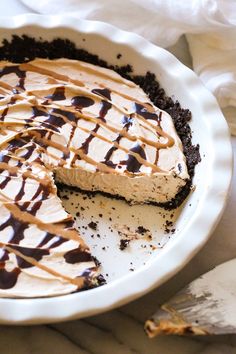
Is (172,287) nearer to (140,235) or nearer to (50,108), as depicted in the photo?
(140,235)

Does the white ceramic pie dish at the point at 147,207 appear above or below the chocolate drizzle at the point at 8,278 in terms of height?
above

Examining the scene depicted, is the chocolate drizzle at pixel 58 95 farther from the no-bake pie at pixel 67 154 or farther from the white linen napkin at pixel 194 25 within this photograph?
the white linen napkin at pixel 194 25

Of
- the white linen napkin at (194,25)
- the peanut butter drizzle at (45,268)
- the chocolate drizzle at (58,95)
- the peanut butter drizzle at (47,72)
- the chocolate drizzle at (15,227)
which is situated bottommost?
the peanut butter drizzle at (45,268)

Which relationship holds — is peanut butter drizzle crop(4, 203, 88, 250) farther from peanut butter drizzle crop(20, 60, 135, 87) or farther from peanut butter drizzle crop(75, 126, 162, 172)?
peanut butter drizzle crop(20, 60, 135, 87)

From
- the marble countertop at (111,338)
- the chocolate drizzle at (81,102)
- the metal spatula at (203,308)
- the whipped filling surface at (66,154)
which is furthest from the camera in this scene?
the chocolate drizzle at (81,102)

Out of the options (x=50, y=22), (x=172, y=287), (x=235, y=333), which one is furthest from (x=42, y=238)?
(x=50, y=22)

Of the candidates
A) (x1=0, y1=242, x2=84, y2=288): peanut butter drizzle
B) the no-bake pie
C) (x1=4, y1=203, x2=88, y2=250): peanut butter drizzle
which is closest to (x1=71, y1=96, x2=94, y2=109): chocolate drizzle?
the no-bake pie

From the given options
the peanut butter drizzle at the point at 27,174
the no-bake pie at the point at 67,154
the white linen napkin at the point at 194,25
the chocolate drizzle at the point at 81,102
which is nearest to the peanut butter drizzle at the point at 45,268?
the no-bake pie at the point at 67,154
